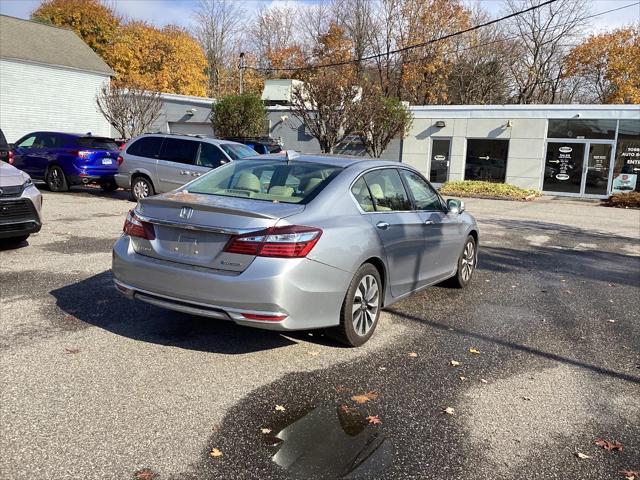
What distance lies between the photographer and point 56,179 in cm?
1570

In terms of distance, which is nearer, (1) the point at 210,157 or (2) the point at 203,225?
(2) the point at 203,225

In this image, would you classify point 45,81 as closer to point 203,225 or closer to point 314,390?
point 203,225

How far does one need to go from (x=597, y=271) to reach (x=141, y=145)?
10.7 m

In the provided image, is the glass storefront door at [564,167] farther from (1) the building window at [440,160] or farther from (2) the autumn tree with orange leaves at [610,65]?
(2) the autumn tree with orange leaves at [610,65]

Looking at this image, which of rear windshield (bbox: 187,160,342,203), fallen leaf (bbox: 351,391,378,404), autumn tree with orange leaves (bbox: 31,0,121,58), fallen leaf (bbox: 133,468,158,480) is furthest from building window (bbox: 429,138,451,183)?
autumn tree with orange leaves (bbox: 31,0,121,58)

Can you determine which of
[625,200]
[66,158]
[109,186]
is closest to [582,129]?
[625,200]

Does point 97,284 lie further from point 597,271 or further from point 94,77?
point 94,77

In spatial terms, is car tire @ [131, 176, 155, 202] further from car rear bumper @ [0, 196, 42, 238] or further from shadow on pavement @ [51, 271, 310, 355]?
shadow on pavement @ [51, 271, 310, 355]

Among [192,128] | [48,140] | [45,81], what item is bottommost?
[48,140]

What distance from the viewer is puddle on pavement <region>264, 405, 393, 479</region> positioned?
2.97 meters

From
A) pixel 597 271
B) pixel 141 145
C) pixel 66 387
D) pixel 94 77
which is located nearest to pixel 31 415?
pixel 66 387

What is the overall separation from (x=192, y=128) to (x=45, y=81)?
7.53m

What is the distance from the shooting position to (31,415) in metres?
3.34

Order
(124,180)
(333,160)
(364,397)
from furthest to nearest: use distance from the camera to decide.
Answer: (124,180), (333,160), (364,397)
